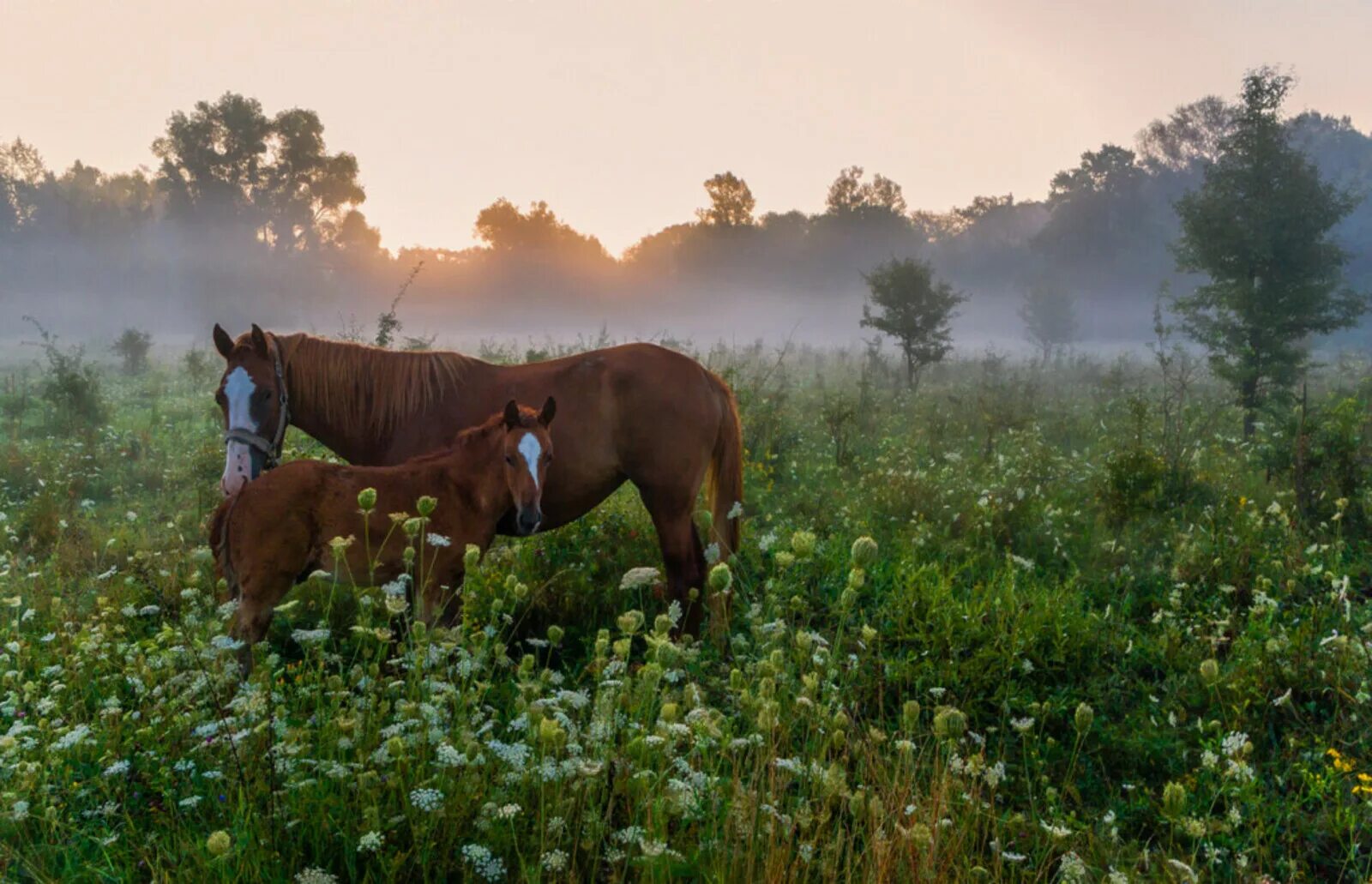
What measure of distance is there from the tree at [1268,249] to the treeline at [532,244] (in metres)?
30.6

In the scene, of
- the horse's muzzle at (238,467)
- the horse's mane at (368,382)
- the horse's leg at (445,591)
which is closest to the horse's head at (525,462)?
the horse's leg at (445,591)

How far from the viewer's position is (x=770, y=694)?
2.55 meters

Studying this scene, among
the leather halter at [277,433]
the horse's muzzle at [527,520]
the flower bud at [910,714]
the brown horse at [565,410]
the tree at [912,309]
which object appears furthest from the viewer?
the tree at [912,309]

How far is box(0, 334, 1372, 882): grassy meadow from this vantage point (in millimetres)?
2416

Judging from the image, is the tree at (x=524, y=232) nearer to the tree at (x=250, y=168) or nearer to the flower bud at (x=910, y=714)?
the tree at (x=250, y=168)

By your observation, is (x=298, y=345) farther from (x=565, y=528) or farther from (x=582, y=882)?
(x=582, y=882)

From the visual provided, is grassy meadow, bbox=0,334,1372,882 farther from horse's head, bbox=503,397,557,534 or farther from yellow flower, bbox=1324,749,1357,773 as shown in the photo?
horse's head, bbox=503,397,557,534

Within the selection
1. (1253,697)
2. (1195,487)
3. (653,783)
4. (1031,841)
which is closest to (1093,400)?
(1195,487)

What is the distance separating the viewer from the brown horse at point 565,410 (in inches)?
209

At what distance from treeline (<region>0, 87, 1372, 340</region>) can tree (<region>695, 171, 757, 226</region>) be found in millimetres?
171

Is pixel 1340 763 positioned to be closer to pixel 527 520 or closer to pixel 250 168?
pixel 527 520

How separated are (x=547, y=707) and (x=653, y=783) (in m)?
0.43

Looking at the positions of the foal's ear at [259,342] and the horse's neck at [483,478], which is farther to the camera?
the foal's ear at [259,342]

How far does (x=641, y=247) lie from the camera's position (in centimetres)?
8044
